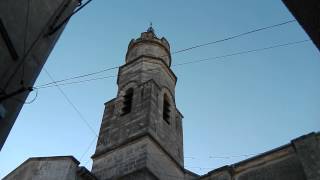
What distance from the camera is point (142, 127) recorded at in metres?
12.5

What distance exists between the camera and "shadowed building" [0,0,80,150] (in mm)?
4211

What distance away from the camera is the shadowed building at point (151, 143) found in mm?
8820

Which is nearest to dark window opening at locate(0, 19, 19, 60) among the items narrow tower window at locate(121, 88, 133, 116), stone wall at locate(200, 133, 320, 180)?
stone wall at locate(200, 133, 320, 180)

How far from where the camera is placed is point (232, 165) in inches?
372

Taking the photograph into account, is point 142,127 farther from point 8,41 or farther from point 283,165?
point 8,41

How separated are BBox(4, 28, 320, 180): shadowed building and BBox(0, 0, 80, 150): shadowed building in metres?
5.67

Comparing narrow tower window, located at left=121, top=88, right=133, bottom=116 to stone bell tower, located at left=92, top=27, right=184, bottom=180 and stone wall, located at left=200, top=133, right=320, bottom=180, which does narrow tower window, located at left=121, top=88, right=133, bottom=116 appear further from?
stone wall, located at left=200, top=133, right=320, bottom=180

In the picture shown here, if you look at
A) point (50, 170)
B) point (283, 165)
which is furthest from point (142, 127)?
point (283, 165)

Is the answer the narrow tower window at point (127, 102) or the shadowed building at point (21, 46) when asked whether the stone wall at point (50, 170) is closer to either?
the narrow tower window at point (127, 102)

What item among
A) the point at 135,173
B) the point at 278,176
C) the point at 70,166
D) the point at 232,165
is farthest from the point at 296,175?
the point at 70,166

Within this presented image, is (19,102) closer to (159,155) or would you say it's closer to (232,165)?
(232,165)

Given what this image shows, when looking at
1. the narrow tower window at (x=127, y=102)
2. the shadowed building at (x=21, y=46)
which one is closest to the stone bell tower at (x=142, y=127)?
the narrow tower window at (x=127, y=102)

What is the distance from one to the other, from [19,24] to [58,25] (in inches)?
42.4

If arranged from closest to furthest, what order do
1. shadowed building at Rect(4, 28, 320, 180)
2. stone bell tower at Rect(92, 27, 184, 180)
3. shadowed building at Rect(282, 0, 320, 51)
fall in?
shadowed building at Rect(282, 0, 320, 51) < shadowed building at Rect(4, 28, 320, 180) < stone bell tower at Rect(92, 27, 184, 180)
